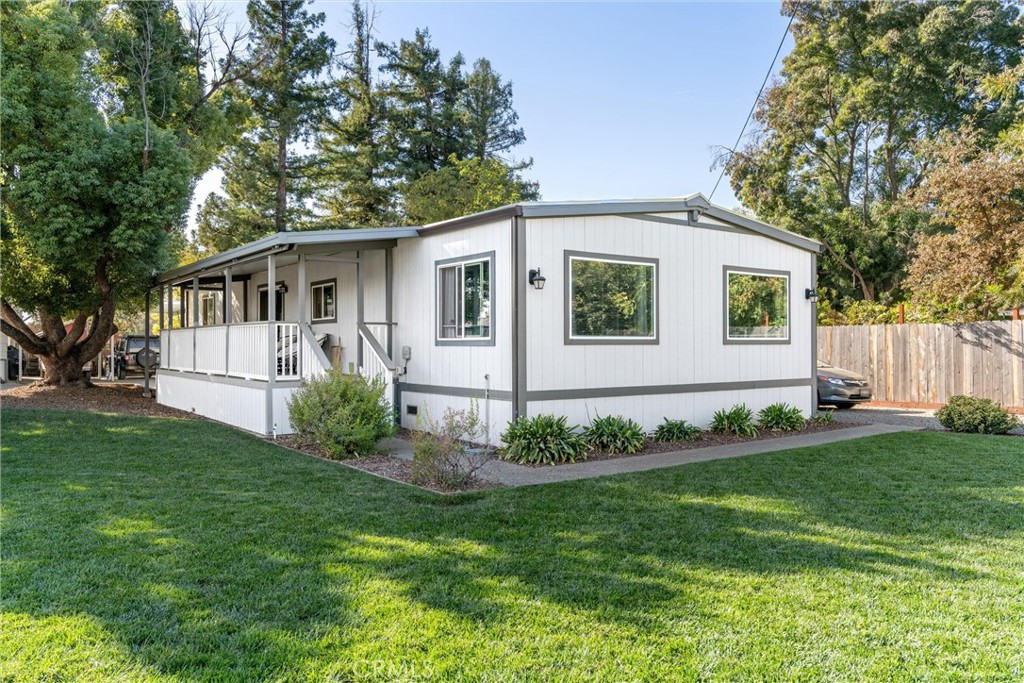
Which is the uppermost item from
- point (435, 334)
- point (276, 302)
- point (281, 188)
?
point (281, 188)

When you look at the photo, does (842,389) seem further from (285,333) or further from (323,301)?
(285,333)

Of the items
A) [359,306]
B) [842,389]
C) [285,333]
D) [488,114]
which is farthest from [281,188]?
[842,389]

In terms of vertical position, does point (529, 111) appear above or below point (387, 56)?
below

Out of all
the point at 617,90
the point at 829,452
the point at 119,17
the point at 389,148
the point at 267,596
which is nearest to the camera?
the point at 267,596

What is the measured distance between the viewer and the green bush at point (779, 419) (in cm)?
1073

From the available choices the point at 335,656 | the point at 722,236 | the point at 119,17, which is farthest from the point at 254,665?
the point at 119,17

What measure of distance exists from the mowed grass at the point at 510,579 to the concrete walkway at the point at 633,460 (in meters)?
0.54

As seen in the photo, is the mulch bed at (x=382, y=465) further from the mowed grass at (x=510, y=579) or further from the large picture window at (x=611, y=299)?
the large picture window at (x=611, y=299)

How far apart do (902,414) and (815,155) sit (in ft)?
46.9

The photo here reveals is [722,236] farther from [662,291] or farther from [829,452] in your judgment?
[829,452]

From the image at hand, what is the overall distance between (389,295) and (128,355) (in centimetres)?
1650

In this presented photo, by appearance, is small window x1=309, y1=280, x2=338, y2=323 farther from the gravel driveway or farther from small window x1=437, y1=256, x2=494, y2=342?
the gravel driveway

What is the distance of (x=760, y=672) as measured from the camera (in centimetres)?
284

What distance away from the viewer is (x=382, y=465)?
24.7 ft
